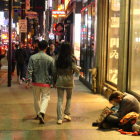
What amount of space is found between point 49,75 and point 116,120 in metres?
2.04

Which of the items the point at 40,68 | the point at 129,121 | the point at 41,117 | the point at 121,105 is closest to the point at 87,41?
the point at 40,68

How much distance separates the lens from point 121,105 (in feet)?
26.8

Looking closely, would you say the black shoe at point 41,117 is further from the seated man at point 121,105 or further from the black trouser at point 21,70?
the black trouser at point 21,70

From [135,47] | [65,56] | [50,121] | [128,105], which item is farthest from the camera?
[135,47]

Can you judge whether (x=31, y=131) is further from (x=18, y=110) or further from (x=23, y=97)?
(x=23, y=97)

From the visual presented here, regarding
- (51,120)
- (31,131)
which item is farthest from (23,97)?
(31,131)

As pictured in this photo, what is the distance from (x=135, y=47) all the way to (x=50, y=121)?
3.12 metres

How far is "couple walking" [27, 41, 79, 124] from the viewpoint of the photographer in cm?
905

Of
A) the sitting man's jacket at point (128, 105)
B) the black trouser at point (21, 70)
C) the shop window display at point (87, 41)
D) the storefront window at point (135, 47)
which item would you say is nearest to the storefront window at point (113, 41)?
the storefront window at point (135, 47)

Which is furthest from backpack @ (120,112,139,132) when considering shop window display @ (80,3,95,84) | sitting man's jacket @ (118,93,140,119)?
shop window display @ (80,3,95,84)

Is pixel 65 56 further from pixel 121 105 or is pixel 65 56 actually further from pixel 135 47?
pixel 135 47

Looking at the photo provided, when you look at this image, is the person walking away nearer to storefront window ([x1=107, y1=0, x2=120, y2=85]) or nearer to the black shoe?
the black shoe

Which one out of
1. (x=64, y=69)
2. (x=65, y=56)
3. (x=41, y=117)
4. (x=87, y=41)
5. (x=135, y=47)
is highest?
(x=87, y=41)

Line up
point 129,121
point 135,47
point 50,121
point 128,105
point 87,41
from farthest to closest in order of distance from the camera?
point 87,41 → point 135,47 → point 50,121 → point 128,105 → point 129,121
